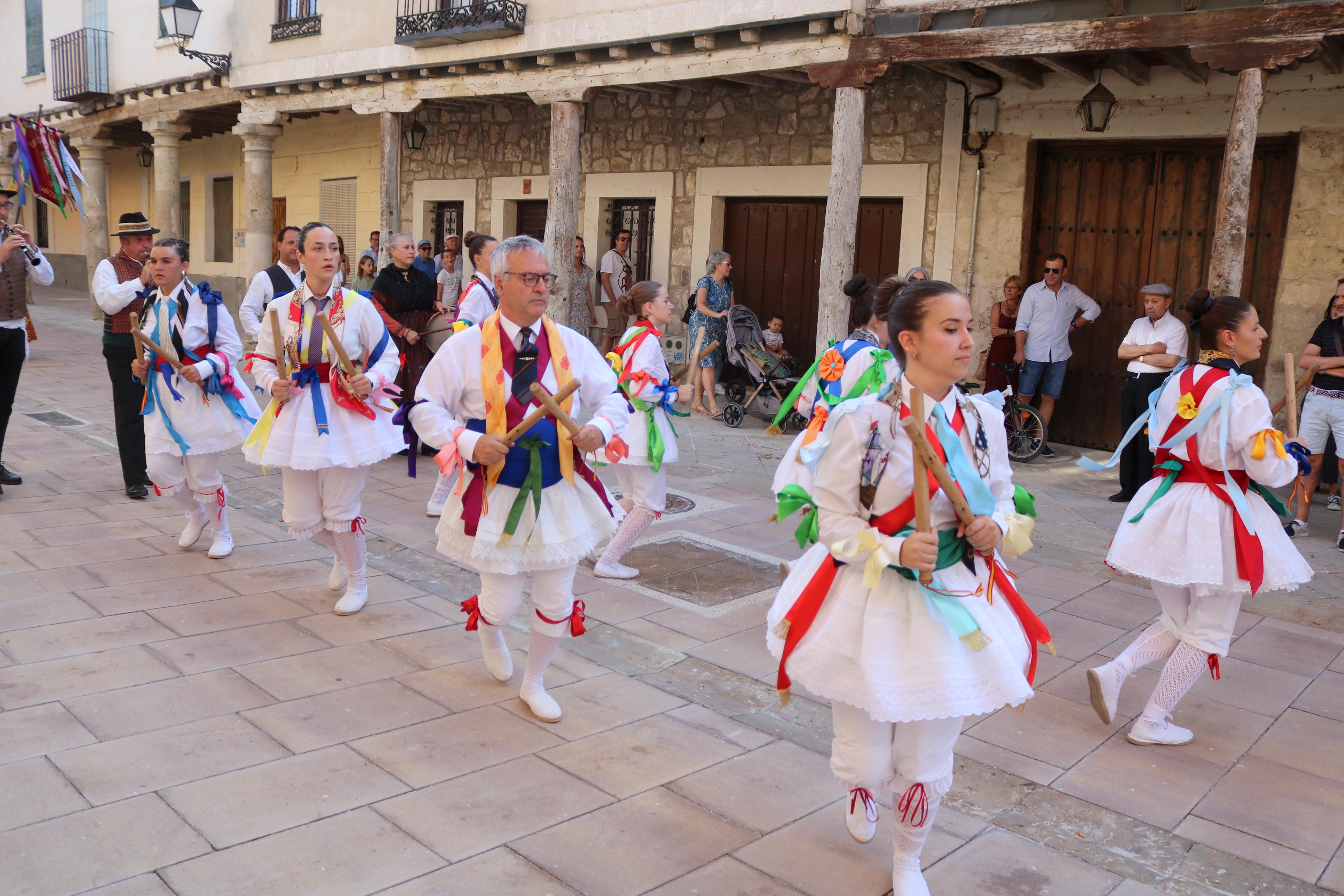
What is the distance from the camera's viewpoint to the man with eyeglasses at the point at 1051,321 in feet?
32.0

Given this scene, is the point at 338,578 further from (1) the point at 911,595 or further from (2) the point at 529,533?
(1) the point at 911,595

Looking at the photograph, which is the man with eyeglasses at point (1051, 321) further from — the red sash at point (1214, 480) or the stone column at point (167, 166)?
the stone column at point (167, 166)

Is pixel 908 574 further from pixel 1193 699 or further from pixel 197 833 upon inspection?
pixel 1193 699

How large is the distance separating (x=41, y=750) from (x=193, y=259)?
67.8ft

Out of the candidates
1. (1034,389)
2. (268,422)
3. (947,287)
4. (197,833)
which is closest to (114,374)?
(268,422)

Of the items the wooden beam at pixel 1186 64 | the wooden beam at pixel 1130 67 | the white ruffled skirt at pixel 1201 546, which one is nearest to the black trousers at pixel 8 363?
the white ruffled skirt at pixel 1201 546

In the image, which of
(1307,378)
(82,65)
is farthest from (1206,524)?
(82,65)

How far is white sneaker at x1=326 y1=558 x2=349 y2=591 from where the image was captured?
5.27m

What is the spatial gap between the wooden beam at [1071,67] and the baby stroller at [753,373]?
12.3 ft

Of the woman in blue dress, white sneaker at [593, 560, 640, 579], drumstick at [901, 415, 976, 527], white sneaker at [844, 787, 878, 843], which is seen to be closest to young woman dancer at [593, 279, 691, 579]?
white sneaker at [593, 560, 640, 579]

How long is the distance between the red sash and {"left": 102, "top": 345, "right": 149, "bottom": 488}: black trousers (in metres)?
6.19

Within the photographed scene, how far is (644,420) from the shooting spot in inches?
225

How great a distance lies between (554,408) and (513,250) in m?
0.69

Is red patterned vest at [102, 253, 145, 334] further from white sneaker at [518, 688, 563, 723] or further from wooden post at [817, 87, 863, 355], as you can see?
wooden post at [817, 87, 863, 355]
